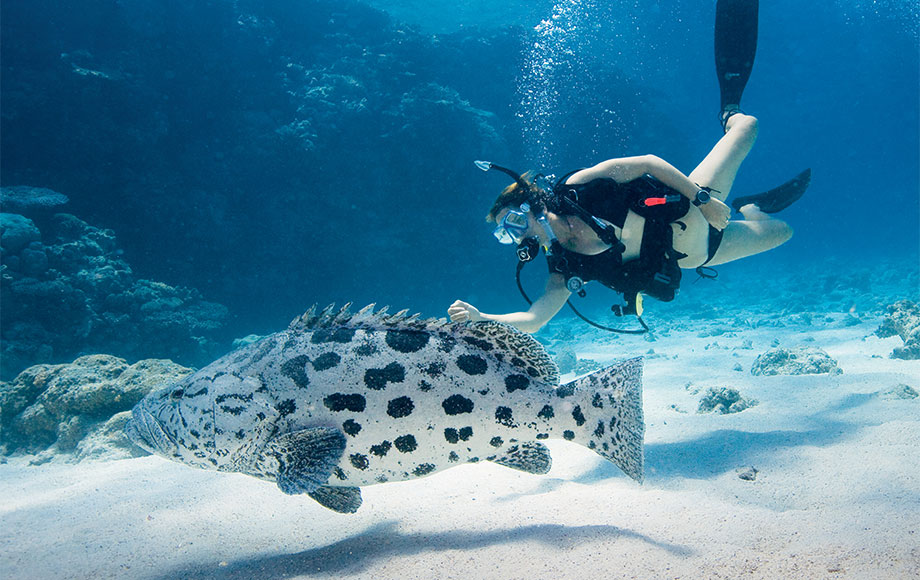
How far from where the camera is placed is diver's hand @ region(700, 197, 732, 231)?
15.6ft

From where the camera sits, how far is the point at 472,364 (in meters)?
2.84

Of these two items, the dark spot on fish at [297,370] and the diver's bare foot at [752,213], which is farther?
the diver's bare foot at [752,213]

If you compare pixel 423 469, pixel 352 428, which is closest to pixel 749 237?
pixel 423 469

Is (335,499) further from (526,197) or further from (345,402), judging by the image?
(526,197)

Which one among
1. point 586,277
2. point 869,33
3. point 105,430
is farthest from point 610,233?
point 869,33

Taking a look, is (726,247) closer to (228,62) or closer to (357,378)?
(357,378)

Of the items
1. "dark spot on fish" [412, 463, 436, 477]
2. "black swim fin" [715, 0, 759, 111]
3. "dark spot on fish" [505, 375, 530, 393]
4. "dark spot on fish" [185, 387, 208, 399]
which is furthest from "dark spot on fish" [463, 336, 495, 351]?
"black swim fin" [715, 0, 759, 111]

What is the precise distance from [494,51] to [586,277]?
31237 millimetres

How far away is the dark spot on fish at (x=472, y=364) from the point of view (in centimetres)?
282

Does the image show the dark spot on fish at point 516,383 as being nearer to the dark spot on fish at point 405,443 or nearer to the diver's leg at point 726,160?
the dark spot on fish at point 405,443

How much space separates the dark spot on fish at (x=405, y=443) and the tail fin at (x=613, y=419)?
1.03 meters

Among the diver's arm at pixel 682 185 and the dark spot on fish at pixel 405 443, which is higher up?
the diver's arm at pixel 682 185

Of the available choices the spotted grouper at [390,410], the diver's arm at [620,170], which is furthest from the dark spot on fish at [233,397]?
the diver's arm at [620,170]

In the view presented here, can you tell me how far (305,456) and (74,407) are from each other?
667 cm
